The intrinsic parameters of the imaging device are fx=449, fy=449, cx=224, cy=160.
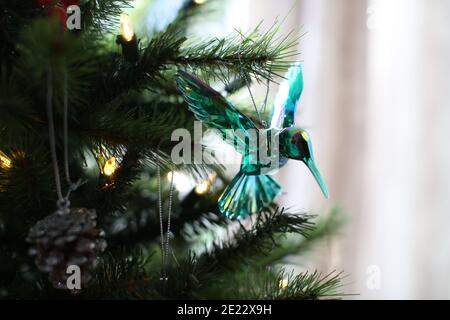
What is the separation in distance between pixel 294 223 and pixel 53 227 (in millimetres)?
246

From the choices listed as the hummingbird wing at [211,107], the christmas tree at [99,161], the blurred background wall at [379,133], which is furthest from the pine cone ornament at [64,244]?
the blurred background wall at [379,133]

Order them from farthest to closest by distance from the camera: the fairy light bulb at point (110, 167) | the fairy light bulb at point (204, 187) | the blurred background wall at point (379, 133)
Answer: the blurred background wall at point (379, 133) → the fairy light bulb at point (204, 187) → the fairy light bulb at point (110, 167)

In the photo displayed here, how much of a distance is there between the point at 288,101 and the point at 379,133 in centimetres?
54

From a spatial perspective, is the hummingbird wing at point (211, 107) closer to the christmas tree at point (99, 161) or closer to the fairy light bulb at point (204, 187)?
the christmas tree at point (99, 161)

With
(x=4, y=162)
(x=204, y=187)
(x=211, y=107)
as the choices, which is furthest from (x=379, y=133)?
(x=4, y=162)

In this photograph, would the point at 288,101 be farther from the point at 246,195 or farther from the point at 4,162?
the point at 4,162

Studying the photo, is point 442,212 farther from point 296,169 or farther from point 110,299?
point 110,299

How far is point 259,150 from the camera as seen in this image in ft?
1.47

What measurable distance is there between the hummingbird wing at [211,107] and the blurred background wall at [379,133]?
0.45m

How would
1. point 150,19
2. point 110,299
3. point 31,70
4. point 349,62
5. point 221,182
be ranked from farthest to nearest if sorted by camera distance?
point 349,62, point 150,19, point 221,182, point 110,299, point 31,70

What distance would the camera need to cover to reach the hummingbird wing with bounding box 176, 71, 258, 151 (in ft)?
1.34

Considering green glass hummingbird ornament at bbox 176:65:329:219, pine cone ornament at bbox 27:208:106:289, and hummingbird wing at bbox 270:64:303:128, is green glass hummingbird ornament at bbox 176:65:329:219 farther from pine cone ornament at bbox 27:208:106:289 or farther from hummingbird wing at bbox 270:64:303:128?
pine cone ornament at bbox 27:208:106:289

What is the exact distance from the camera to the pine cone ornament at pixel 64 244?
34 cm

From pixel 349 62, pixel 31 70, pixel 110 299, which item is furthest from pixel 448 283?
pixel 31 70
